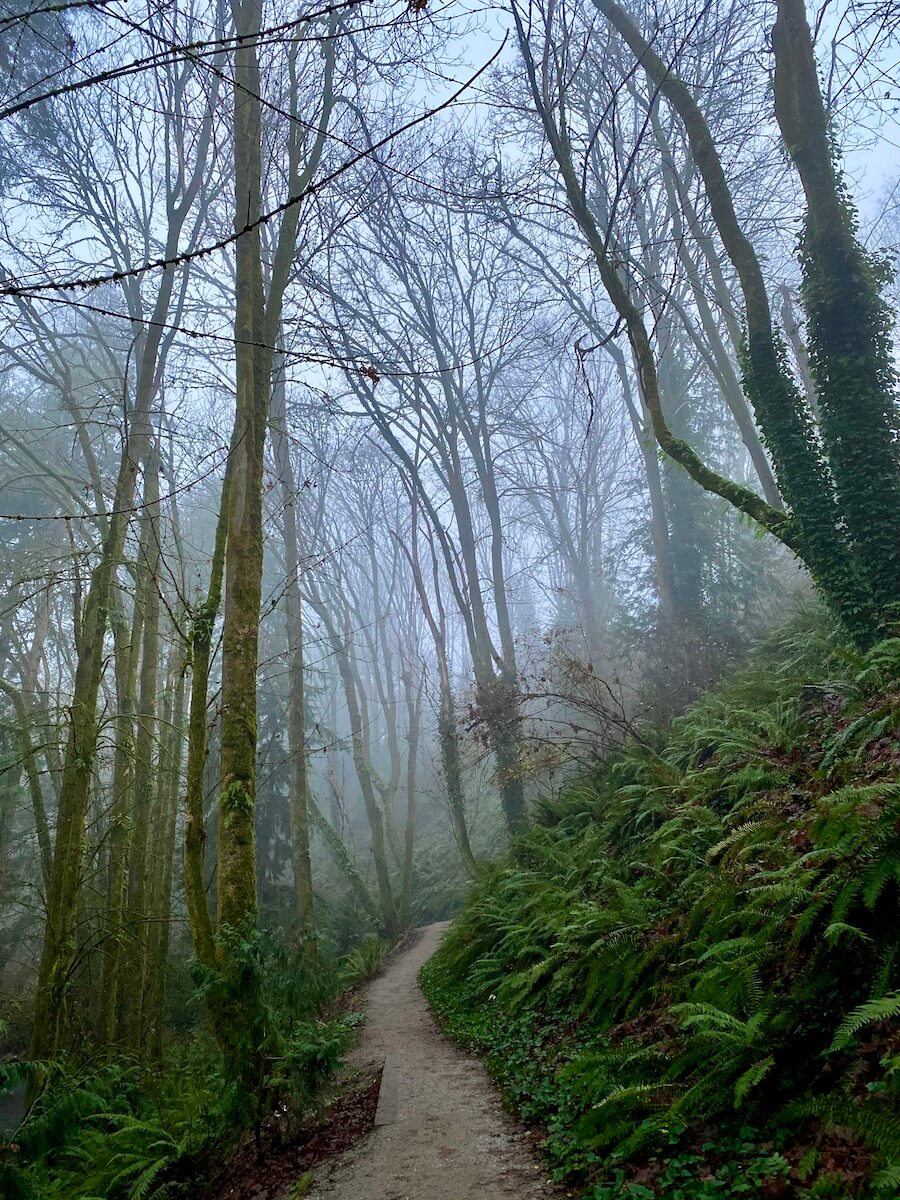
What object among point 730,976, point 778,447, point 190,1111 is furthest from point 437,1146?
point 778,447

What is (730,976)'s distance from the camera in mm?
3627

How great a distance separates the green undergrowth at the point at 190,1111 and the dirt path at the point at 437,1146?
0.51m

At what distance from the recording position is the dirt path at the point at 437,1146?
3383 millimetres

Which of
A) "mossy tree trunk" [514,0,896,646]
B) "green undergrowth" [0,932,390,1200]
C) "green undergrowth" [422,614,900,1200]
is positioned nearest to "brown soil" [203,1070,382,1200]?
"green undergrowth" [0,932,390,1200]

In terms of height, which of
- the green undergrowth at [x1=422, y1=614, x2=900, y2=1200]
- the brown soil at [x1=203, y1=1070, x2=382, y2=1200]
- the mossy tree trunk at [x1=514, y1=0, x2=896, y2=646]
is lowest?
the brown soil at [x1=203, y1=1070, x2=382, y2=1200]

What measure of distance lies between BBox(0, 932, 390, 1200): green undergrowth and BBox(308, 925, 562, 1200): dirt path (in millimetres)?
513

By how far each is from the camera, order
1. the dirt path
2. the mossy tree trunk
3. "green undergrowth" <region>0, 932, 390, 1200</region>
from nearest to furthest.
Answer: the dirt path
"green undergrowth" <region>0, 932, 390, 1200</region>
the mossy tree trunk

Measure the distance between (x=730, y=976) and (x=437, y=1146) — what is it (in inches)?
74.0

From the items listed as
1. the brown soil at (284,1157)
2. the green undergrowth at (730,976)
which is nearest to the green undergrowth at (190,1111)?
the brown soil at (284,1157)

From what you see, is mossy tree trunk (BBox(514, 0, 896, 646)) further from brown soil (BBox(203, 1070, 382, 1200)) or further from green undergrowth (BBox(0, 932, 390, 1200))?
brown soil (BBox(203, 1070, 382, 1200))

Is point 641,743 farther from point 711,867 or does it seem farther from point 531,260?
point 531,260

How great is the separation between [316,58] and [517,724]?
10495mm

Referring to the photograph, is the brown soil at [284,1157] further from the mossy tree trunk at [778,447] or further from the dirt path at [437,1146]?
the mossy tree trunk at [778,447]

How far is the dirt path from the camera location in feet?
11.1
